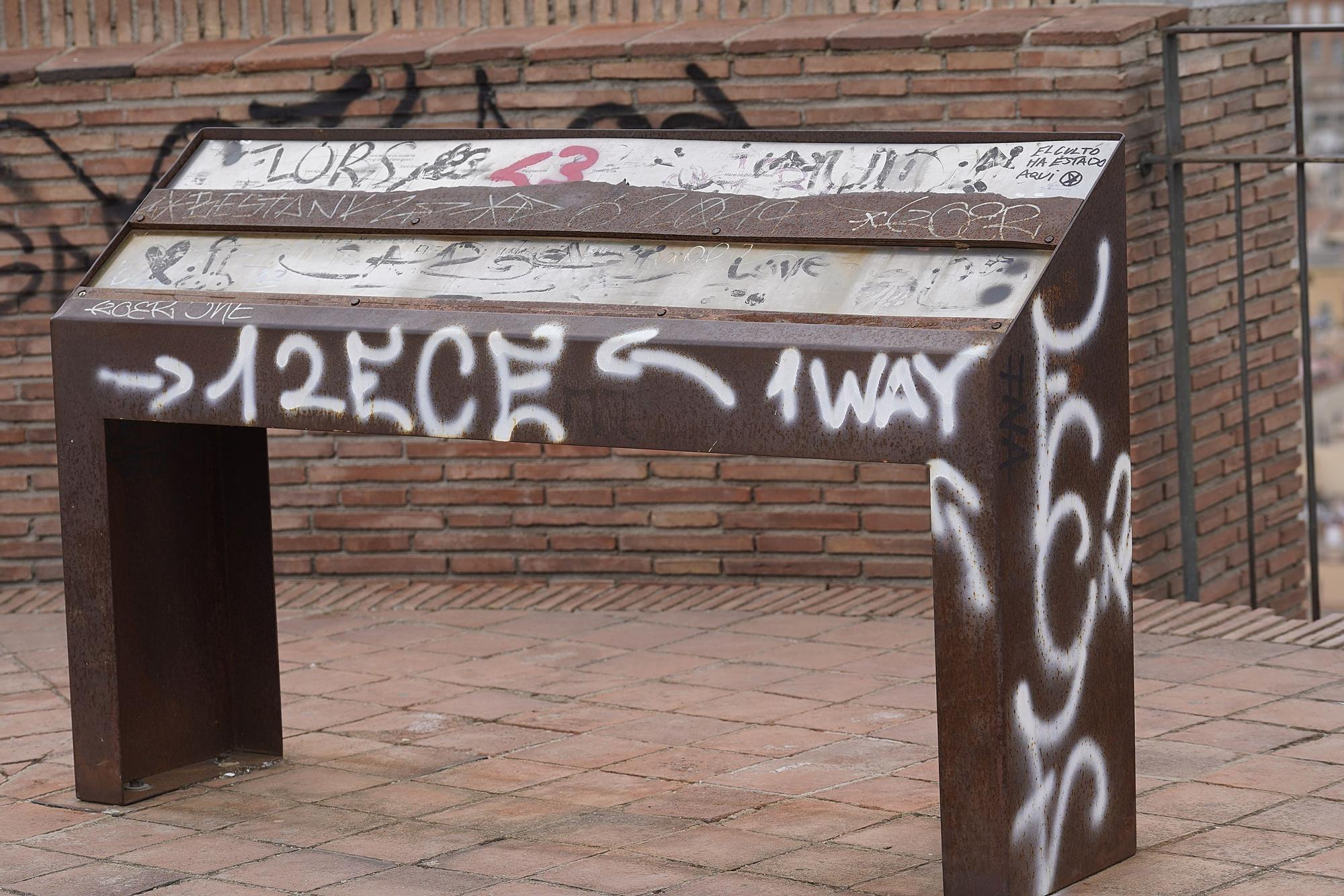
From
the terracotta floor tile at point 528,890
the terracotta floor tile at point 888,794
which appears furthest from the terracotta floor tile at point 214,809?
the terracotta floor tile at point 888,794

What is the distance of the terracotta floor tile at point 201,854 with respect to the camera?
3867 millimetres

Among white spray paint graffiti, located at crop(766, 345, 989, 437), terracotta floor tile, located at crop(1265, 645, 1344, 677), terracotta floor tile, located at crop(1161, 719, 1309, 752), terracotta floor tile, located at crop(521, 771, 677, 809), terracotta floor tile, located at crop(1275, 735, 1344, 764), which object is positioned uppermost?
white spray paint graffiti, located at crop(766, 345, 989, 437)

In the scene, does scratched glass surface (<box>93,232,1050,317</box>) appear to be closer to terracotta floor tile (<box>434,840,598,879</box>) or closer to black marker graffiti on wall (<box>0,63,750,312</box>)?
terracotta floor tile (<box>434,840,598,879</box>)

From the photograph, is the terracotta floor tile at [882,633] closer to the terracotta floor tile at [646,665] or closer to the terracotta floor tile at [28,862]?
the terracotta floor tile at [646,665]

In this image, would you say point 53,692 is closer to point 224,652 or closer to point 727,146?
point 224,652

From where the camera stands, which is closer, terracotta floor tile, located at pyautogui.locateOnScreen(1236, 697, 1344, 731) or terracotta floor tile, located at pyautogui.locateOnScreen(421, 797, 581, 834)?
terracotta floor tile, located at pyautogui.locateOnScreen(421, 797, 581, 834)

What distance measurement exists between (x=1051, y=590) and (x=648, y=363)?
0.82 meters

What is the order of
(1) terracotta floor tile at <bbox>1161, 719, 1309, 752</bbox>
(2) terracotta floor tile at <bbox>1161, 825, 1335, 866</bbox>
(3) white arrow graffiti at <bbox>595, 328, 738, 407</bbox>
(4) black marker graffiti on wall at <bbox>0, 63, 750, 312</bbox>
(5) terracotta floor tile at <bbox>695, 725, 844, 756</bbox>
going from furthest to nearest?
(4) black marker graffiti on wall at <bbox>0, 63, 750, 312</bbox>
(5) terracotta floor tile at <bbox>695, 725, 844, 756</bbox>
(1) terracotta floor tile at <bbox>1161, 719, 1309, 752</bbox>
(2) terracotta floor tile at <bbox>1161, 825, 1335, 866</bbox>
(3) white arrow graffiti at <bbox>595, 328, 738, 407</bbox>

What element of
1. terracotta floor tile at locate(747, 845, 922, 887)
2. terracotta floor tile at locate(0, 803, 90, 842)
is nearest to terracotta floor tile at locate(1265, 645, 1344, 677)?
terracotta floor tile at locate(747, 845, 922, 887)

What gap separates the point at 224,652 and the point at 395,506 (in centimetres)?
190

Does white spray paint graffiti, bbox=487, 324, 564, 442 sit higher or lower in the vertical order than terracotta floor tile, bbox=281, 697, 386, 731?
higher

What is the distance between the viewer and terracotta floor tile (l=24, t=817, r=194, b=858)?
3.99 m

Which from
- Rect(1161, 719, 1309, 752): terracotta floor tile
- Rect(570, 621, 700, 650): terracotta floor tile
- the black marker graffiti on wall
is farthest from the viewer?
the black marker graffiti on wall

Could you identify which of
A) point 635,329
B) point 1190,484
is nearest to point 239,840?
point 635,329
